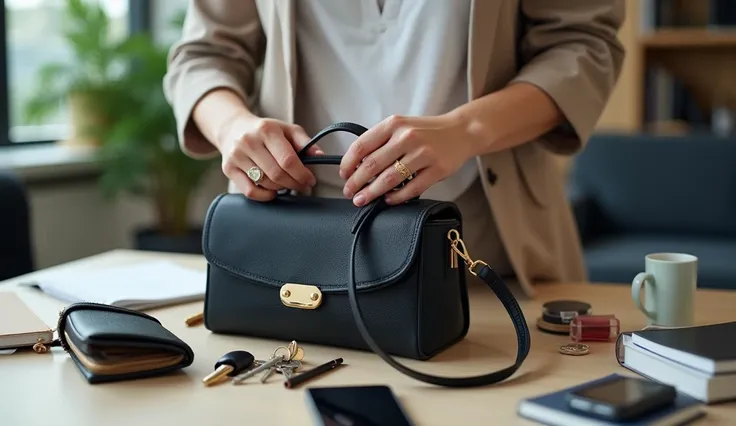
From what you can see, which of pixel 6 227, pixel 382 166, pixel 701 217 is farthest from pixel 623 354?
pixel 701 217

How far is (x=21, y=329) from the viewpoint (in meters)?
1.03

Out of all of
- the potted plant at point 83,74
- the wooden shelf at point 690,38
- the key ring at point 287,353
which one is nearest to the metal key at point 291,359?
the key ring at point 287,353

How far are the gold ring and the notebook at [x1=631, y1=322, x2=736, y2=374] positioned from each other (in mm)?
289

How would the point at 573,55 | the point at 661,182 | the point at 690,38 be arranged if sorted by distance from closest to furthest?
the point at 573,55 → the point at 661,182 → the point at 690,38

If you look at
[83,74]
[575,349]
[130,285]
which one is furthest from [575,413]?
[83,74]

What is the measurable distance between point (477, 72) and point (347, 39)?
0.61ft

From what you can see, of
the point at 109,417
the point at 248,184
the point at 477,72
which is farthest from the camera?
the point at 477,72

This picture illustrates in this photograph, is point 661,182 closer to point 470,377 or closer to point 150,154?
point 150,154

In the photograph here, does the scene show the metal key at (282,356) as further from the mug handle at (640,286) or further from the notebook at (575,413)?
the mug handle at (640,286)

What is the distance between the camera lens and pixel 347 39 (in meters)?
1.24

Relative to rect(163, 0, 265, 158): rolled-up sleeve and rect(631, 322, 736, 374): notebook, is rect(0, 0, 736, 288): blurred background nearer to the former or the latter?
rect(163, 0, 265, 158): rolled-up sleeve

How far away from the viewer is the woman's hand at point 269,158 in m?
1.07

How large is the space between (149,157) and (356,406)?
2344mm

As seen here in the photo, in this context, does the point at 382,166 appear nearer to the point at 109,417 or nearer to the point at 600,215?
the point at 109,417
